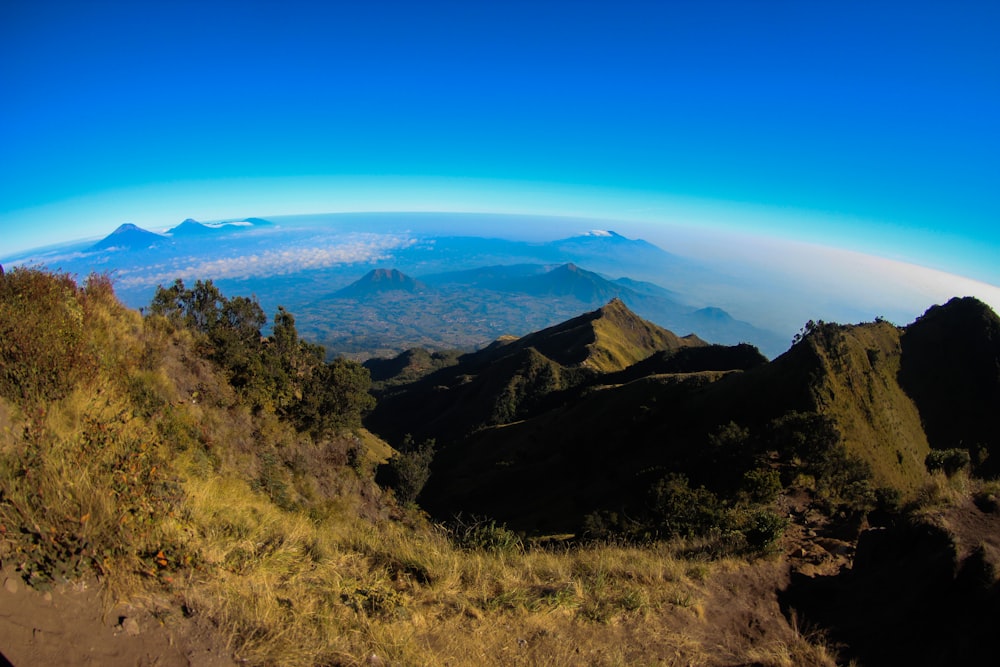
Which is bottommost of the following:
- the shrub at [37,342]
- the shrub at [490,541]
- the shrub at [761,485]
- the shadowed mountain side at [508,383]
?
the shadowed mountain side at [508,383]

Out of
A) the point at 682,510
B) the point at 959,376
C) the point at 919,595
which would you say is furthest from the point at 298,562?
the point at 959,376

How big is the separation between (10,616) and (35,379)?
4.55 meters

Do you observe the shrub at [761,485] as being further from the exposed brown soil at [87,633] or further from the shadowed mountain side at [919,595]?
the exposed brown soil at [87,633]

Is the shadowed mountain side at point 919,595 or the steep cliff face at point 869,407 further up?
the shadowed mountain side at point 919,595

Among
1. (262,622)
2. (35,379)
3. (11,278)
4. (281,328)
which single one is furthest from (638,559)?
(281,328)

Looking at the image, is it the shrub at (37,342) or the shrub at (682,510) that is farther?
the shrub at (682,510)

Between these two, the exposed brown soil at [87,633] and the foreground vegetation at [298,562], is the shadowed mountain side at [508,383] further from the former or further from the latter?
the exposed brown soil at [87,633]

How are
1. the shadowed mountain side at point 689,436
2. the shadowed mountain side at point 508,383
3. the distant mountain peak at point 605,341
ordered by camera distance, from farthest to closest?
the distant mountain peak at point 605,341, the shadowed mountain side at point 508,383, the shadowed mountain side at point 689,436

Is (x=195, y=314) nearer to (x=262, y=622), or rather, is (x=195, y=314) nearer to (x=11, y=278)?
(x=11, y=278)

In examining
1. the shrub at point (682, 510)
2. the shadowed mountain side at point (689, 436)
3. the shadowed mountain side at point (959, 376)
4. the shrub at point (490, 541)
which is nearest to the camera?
the shrub at point (490, 541)

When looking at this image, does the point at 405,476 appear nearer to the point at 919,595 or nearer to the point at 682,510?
the point at 682,510

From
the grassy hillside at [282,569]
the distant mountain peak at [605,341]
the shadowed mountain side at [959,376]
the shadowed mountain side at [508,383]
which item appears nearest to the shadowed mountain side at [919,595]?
the grassy hillside at [282,569]

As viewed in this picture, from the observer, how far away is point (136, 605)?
12.5 ft

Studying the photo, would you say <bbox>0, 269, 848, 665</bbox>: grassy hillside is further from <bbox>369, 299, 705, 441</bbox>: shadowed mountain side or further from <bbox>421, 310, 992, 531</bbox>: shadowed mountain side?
<bbox>369, 299, 705, 441</bbox>: shadowed mountain side
